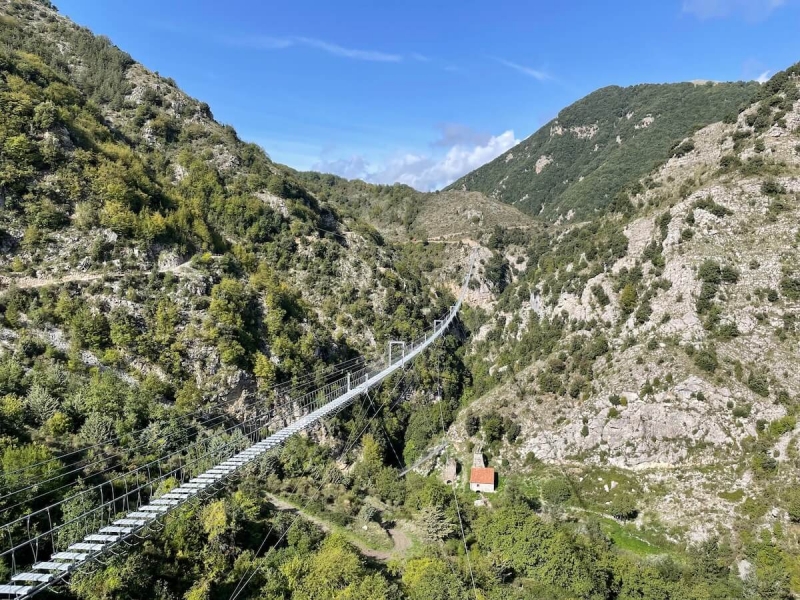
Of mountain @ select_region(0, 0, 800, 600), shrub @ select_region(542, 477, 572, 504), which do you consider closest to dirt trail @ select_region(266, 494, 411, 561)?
mountain @ select_region(0, 0, 800, 600)

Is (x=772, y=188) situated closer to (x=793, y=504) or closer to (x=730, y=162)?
(x=730, y=162)

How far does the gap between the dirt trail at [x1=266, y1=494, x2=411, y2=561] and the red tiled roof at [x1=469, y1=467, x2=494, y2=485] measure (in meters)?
6.89

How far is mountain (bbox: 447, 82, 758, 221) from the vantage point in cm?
8762

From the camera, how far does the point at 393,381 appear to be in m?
42.8

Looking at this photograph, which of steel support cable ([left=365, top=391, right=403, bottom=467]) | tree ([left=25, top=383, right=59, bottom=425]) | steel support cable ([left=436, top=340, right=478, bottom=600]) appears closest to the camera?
tree ([left=25, top=383, right=59, bottom=425])

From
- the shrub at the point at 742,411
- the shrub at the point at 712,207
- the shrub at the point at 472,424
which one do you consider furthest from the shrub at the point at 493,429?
the shrub at the point at 712,207

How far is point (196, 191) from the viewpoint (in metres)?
46.5

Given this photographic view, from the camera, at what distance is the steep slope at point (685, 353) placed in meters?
27.6

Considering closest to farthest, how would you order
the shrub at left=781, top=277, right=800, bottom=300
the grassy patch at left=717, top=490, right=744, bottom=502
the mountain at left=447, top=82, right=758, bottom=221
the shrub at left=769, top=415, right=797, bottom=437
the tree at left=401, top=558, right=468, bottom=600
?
the tree at left=401, top=558, right=468, bottom=600
the grassy patch at left=717, top=490, right=744, bottom=502
the shrub at left=769, top=415, right=797, bottom=437
the shrub at left=781, top=277, right=800, bottom=300
the mountain at left=447, top=82, right=758, bottom=221

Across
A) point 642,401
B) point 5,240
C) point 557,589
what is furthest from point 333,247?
point 557,589

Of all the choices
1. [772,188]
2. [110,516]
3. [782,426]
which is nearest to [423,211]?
[772,188]

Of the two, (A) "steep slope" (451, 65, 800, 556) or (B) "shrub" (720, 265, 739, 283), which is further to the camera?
(B) "shrub" (720, 265, 739, 283)

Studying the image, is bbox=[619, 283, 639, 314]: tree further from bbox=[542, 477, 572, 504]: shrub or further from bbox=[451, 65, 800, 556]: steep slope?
bbox=[542, 477, 572, 504]: shrub

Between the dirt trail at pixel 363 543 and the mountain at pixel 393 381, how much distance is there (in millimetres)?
280
